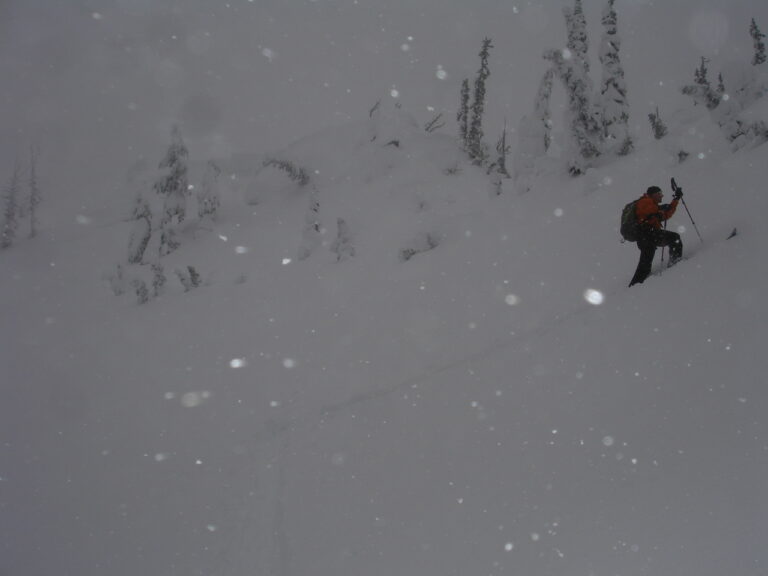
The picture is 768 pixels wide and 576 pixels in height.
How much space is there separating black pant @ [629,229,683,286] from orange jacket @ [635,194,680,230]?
0.42ft

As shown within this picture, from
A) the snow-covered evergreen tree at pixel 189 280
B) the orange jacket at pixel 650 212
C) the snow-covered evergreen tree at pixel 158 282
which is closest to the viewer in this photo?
the orange jacket at pixel 650 212

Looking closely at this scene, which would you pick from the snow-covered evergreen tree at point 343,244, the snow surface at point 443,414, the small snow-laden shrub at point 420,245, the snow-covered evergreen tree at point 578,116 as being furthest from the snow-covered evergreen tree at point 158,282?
the snow-covered evergreen tree at point 578,116

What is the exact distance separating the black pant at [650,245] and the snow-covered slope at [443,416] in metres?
0.39

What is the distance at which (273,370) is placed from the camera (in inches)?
350

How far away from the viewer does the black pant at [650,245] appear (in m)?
7.46

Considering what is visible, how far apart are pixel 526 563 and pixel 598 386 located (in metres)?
2.30

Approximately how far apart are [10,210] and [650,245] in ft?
148

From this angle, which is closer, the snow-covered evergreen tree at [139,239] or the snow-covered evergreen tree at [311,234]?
the snow-covered evergreen tree at [311,234]

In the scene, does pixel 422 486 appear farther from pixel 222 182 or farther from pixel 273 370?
pixel 222 182

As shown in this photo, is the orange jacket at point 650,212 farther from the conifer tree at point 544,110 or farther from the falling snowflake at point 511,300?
the conifer tree at point 544,110

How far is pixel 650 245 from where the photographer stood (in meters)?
7.47

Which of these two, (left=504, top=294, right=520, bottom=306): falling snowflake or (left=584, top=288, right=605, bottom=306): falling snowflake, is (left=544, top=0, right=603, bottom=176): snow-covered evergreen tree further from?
(left=584, top=288, right=605, bottom=306): falling snowflake

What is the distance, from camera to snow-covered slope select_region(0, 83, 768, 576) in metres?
3.51

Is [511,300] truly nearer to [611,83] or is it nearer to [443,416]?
[443,416]
